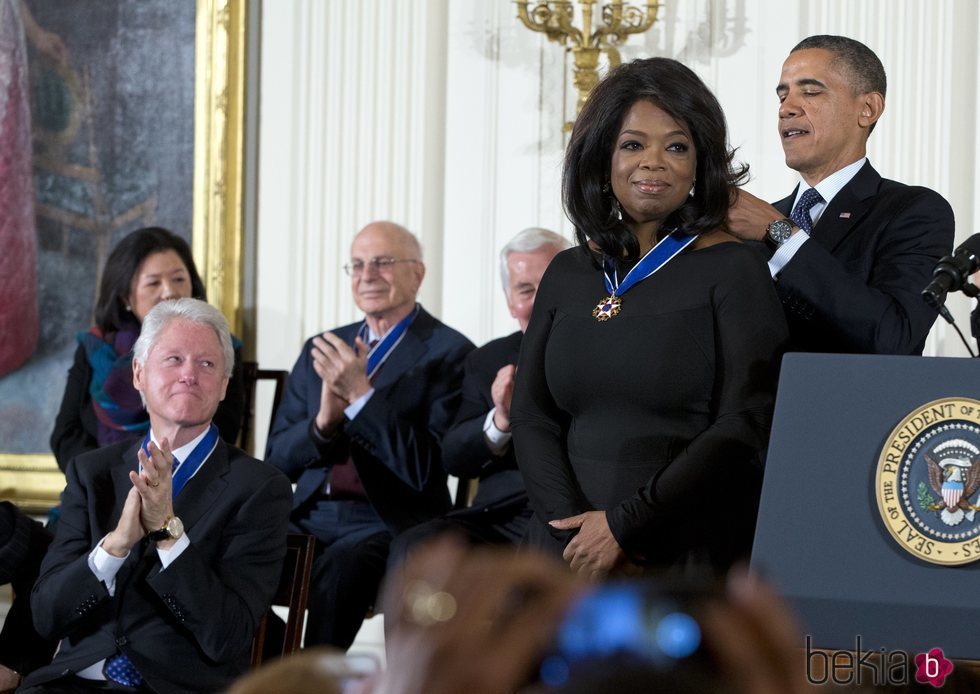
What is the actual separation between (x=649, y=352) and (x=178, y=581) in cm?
124

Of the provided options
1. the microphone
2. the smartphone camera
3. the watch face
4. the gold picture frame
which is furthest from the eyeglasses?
the smartphone camera

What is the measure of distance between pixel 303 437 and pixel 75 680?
1531 mm

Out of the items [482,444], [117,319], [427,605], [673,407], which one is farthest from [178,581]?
[427,605]

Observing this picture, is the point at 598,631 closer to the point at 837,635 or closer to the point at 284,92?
the point at 837,635

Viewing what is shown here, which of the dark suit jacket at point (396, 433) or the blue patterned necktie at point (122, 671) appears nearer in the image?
the blue patterned necktie at point (122, 671)

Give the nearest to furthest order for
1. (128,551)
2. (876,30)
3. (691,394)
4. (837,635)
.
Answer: (837,635) < (691,394) < (128,551) < (876,30)

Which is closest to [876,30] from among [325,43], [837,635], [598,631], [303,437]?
[325,43]

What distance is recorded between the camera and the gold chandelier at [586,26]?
568 cm

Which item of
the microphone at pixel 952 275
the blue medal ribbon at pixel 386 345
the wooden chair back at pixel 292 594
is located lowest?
the wooden chair back at pixel 292 594

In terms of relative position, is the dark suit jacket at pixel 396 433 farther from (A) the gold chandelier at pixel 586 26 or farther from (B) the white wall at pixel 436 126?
(A) the gold chandelier at pixel 586 26

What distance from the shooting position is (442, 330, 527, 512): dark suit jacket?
4301mm

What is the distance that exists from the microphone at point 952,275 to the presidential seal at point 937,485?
12.2 inches

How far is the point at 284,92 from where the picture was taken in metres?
6.13

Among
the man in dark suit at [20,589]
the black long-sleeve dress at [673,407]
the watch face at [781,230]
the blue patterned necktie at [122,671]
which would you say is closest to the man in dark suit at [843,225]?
the watch face at [781,230]
